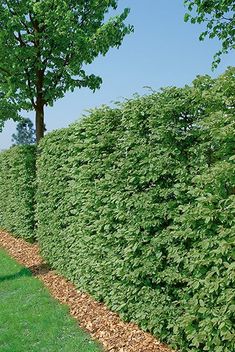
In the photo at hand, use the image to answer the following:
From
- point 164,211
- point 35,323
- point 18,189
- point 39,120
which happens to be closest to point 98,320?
point 35,323

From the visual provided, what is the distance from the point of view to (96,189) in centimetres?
779

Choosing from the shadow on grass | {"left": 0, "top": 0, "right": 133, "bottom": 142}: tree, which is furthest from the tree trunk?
the shadow on grass

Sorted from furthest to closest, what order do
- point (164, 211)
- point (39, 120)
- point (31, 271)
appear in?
point (39, 120) < point (31, 271) < point (164, 211)

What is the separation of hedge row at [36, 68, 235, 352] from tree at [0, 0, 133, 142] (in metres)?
7.44

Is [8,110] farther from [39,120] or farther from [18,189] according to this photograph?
[18,189]

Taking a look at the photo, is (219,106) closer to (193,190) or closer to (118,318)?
(193,190)

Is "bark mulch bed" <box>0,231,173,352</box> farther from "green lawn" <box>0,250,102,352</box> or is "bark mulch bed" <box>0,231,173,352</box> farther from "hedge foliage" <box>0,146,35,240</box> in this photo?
"hedge foliage" <box>0,146,35,240</box>

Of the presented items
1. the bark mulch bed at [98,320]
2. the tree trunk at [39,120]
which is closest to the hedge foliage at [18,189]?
the tree trunk at [39,120]

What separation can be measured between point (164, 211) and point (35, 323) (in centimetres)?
291

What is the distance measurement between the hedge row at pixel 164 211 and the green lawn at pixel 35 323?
760 millimetres

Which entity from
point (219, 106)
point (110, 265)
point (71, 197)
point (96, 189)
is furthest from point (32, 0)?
point (219, 106)

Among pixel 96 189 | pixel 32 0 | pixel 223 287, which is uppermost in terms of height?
pixel 32 0

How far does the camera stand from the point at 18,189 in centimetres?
1506

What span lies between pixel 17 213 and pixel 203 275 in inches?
437
